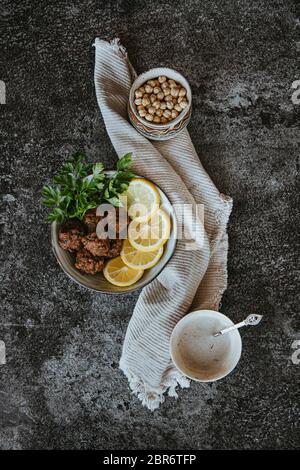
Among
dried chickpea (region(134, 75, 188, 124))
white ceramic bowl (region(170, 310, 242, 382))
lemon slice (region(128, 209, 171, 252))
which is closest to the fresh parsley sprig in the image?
lemon slice (region(128, 209, 171, 252))

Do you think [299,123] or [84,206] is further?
[299,123]

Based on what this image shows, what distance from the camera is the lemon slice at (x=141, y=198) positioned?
159 centimetres

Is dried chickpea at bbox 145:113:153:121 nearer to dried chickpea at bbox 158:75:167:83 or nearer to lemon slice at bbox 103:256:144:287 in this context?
dried chickpea at bbox 158:75:167:83

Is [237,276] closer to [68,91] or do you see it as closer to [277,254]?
[277,254]

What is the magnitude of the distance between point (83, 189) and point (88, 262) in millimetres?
204

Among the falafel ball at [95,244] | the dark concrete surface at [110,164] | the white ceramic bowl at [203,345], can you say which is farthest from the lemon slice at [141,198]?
the white ceramic bowl at [203,345]

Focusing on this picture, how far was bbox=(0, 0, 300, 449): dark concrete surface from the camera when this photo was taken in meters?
1.79

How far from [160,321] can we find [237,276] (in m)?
0.29

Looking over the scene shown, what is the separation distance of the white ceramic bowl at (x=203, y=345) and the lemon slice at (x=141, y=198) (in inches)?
13.4

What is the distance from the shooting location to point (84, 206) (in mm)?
1521

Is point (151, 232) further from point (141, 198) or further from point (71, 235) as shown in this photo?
point (71, 235)

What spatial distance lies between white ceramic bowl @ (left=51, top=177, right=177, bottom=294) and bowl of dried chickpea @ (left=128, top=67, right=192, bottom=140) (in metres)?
0.20

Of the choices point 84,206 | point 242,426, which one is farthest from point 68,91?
point 242,426

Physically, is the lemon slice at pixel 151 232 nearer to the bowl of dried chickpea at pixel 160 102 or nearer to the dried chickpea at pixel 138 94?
the bowl of dried chickpea at pixel 160 102
